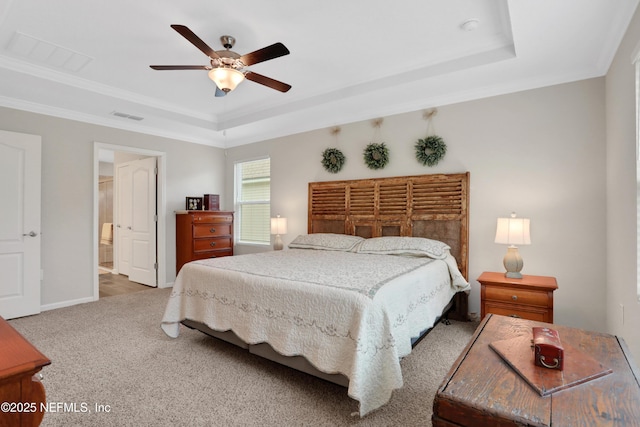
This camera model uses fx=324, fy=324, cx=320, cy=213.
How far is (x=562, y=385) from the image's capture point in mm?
1068

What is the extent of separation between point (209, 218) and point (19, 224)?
2.20 meters

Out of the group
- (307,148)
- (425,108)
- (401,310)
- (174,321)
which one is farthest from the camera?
(307,148)

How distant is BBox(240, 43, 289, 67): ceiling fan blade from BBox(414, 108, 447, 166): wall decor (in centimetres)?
208

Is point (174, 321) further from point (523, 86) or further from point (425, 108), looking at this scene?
point (523, 86)

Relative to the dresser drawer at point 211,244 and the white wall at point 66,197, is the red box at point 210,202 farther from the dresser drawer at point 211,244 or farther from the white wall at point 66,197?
the white wall at point 66,197

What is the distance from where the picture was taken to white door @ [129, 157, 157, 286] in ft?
17.0

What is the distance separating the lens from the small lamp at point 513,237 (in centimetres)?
291

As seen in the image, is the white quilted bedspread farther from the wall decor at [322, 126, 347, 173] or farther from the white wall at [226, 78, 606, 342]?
the wall decor at [322, 126, 347, 173]

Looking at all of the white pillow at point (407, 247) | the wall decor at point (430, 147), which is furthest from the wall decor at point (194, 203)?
the wall decor at point (430, 147)

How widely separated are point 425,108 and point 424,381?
9.53 feet

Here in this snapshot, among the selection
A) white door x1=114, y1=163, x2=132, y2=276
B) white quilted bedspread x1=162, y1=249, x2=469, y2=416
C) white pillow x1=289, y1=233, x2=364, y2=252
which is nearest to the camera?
white quilted bedspread x1=162, y1=249, x2=469, y2=416

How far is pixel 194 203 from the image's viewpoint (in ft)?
17.4

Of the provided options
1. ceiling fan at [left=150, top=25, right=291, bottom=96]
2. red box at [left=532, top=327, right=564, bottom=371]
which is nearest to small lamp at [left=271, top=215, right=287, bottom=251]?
ceiling fan at [left=150, top=25, right=291, bottom=96]

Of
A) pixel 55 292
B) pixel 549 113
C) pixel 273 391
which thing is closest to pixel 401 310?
pixel 273 391
